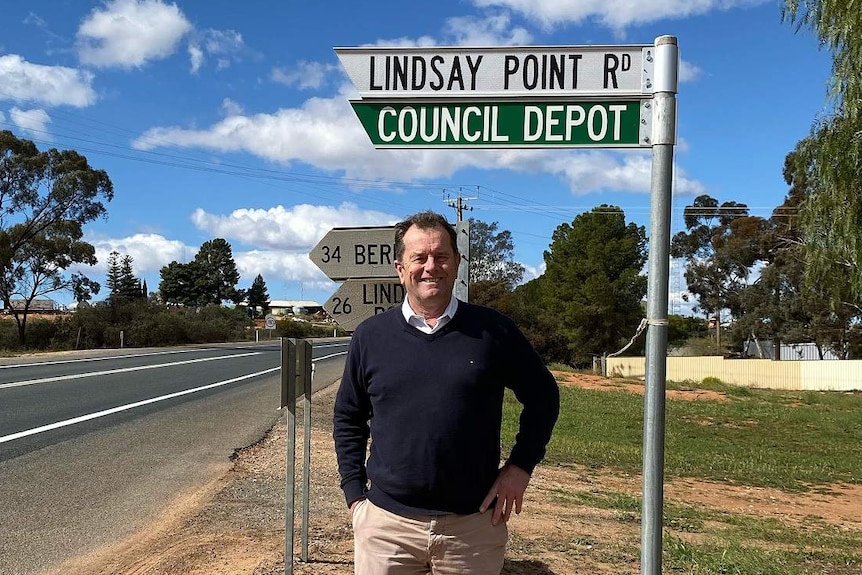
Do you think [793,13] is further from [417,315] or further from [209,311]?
[209,311]

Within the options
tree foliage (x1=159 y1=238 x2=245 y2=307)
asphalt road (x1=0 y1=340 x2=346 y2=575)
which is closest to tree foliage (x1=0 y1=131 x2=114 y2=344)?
asphalt road (x1=0 y1=340 x2=346 y2=575)

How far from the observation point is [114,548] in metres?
5.71

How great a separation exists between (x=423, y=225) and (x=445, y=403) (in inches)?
25.0

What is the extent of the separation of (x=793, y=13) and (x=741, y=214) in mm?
47619

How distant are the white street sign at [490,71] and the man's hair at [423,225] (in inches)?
18.3

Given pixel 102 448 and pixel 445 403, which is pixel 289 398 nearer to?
pixel 445 403

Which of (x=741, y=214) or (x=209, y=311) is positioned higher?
(x=741, y=214)

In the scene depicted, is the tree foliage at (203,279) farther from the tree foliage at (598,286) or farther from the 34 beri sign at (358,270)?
the 34 beri sign at (358,270)

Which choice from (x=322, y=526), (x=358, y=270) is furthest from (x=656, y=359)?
(x=358, y=270)

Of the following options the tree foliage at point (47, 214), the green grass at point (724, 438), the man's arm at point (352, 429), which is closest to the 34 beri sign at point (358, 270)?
the man's arm at point (352, 429)

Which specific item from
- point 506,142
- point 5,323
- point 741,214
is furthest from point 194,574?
point 741,214

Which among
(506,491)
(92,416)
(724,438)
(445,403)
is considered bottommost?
(724,438)

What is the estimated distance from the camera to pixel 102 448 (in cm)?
981

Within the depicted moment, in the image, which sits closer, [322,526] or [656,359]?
[656,359]
